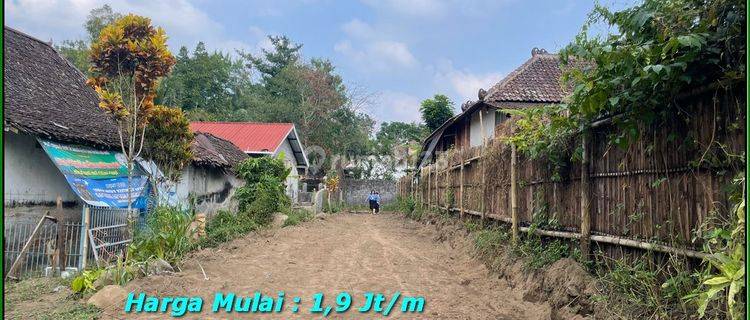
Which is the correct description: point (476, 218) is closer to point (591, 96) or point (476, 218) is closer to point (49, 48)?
point (591, 96)

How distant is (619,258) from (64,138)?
375 inches

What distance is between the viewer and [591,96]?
4.07m

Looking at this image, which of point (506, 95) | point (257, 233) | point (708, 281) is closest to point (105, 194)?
point (257, 233)

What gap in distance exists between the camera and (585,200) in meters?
5.20

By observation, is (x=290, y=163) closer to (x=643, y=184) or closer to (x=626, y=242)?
(x=626, y=242)

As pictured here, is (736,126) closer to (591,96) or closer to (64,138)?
(591,96)

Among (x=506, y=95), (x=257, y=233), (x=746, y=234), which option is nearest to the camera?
(x=746, y=234)

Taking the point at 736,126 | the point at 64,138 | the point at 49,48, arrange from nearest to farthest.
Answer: the point at 736,126, the point at 64,138, the point at 49,48

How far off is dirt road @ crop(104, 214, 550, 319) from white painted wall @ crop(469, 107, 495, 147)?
580 cm

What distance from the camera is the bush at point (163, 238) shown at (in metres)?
7.26

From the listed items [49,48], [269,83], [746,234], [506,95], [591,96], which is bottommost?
[746,234]

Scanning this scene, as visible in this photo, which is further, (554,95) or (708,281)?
(554,95)

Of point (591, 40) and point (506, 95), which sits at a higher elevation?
point (506, 95)

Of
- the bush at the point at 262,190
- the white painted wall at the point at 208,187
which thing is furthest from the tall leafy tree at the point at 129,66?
the bush at the point at 262,190
